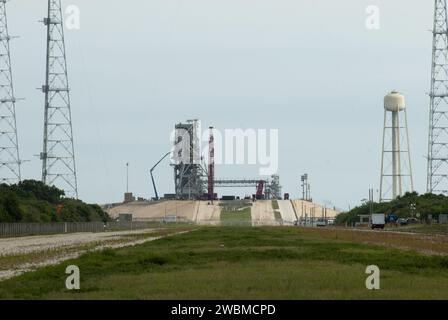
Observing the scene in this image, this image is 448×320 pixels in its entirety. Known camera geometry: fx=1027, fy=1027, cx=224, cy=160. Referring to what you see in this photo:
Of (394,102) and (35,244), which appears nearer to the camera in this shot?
(35,244)

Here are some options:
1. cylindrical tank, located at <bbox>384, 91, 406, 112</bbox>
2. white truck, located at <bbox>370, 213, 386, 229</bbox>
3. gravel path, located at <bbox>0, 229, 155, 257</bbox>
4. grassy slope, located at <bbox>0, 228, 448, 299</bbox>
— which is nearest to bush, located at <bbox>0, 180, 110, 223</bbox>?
gravel path, located at <bbox>0, 229, 155, 257</bbox>

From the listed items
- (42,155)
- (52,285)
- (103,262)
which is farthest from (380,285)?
(42,155)

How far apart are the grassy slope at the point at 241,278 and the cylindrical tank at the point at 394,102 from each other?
401ft

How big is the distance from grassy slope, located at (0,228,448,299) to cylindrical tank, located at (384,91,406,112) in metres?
122

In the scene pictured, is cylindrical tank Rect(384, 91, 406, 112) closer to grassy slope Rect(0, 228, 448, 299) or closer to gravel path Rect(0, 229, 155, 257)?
gravel path Rect(0, 229, 155, 257)

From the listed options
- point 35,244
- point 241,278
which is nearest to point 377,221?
point 35,244

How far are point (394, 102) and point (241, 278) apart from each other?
136548 mm

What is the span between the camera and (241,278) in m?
27.7

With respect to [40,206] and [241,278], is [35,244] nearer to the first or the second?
[241,278]

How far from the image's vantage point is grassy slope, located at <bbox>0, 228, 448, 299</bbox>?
23234mm

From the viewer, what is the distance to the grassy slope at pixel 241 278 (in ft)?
76.2
